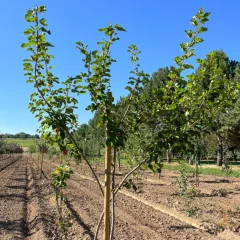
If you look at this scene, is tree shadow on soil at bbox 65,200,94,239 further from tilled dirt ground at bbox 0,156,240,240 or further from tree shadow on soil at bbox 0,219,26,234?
tree shadow on soil at bbox 0,219,26,234

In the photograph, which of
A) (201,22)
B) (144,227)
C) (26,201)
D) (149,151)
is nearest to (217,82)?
(201,22)

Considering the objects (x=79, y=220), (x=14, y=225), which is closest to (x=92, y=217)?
(x=79, y=220)

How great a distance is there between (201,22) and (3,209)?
391 inches

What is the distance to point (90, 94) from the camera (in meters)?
2.70

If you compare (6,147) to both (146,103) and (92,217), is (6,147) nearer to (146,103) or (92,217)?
(92,217)

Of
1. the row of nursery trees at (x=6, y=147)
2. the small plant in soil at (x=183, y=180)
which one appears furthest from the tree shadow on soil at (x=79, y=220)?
the row of nursery trees at (x=6, y=147)

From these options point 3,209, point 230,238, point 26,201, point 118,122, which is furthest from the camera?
point 26,201

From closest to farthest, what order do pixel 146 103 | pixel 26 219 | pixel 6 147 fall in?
pixel 146 103, pixel 26 219, pixel 6 147

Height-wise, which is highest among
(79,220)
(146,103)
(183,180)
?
(146,103)

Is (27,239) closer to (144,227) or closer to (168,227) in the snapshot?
(144,227)

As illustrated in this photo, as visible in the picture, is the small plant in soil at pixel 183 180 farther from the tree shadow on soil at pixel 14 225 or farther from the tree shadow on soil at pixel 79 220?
the tree shadow on soil at pixel 14 225

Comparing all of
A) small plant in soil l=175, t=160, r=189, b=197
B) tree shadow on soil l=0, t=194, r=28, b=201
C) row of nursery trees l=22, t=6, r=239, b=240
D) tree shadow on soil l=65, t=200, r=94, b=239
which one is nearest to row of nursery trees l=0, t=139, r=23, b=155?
tree shadow on soil l=0, t=194, r=28, b=201

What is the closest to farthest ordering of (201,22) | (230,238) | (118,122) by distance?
(201,22)
(118,122)
(230,238)

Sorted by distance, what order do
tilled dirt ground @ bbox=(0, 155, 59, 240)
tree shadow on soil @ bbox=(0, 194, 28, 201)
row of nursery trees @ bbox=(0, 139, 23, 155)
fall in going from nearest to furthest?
tilled dirt ground @ bbox=(0, 155, 59, 240)
tree shadow on soil @ bbox=(0, 194, 28, 201)
row of nursery trees @ bbox=(0, 139, 23, 155)
